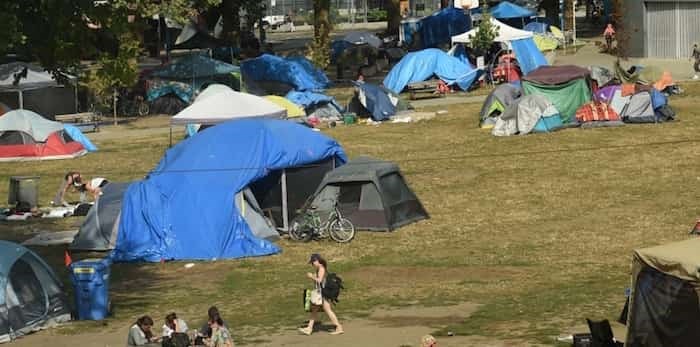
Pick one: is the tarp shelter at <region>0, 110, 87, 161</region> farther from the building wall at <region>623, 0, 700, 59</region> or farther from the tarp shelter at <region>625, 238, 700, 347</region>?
the tarp shelter at <region>625, 238, 700, 347</region>

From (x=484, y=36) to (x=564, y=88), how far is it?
43.5ft

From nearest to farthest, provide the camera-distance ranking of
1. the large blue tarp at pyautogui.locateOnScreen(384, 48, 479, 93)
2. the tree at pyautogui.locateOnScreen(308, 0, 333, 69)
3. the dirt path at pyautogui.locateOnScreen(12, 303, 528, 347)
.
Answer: the dirt path at pyautogui.locateOnScreen(12, 303, 528, 347)
the large blue tarp at pyautogui.locateOnScreen(384, 48, 479, 93)
the tree at pyautogui.locateOnScreen(308, 0, 333, 69)

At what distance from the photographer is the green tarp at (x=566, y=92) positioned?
127 feet

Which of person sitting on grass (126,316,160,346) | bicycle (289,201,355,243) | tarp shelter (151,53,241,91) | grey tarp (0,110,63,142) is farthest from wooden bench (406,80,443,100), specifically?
person sitting on grass (126,316,160,346)

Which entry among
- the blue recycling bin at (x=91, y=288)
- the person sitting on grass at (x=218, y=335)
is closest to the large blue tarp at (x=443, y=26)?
the blue recycling bin at (x=91, y=288)

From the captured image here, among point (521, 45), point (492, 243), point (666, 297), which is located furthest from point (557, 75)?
point (666, 297)

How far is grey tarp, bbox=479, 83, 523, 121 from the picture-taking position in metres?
39.4

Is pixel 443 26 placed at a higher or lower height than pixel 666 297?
higher

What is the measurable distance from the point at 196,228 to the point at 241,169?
1583 millimetres

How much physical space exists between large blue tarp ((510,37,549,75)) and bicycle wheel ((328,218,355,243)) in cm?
2675

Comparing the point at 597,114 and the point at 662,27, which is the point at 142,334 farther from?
the point at 662,27

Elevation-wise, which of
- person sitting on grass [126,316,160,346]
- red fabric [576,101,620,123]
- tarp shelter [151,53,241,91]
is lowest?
person sitting on grass [126,316,160,346]

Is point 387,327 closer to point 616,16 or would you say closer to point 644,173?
point 644,173

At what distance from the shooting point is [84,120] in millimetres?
46406
